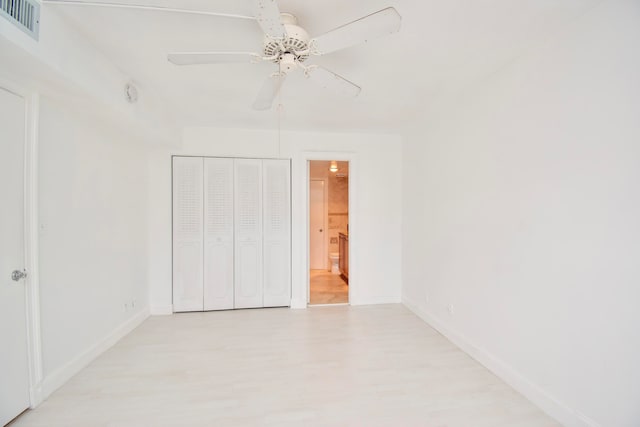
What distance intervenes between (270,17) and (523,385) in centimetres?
275

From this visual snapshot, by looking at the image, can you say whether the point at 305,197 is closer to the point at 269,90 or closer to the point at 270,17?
the point at 269,90

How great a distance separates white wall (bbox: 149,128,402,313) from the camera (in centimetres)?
371

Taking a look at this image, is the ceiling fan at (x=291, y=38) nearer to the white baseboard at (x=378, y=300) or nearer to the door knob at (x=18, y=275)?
the door knob at (x=18, y=275)

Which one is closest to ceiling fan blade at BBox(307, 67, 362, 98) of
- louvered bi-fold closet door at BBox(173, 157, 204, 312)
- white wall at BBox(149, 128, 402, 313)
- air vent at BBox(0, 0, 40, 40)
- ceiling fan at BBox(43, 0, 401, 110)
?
ceiling fan at BBox(43, 0, 401, 110)

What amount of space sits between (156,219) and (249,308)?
1.65 metres

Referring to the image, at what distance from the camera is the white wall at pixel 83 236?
212 centimetres

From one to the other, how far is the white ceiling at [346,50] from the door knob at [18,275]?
5.12 feet

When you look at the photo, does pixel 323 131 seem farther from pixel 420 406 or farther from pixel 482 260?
pixel 420 406

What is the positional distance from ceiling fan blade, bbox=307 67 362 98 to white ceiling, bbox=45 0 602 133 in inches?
10.6

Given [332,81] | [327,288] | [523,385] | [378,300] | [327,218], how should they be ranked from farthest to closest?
[327,218] < [327,288] < [378,300] < [523,385] < [332,81]

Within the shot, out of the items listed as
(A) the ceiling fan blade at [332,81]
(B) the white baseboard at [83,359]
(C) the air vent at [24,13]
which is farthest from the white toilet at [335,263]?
(C) the air vent at [24,13]

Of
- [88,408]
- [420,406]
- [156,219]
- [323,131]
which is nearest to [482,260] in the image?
[420,406]

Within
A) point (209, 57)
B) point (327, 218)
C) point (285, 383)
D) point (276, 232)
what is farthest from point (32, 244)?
point (327, 218)

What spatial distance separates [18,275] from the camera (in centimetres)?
186
